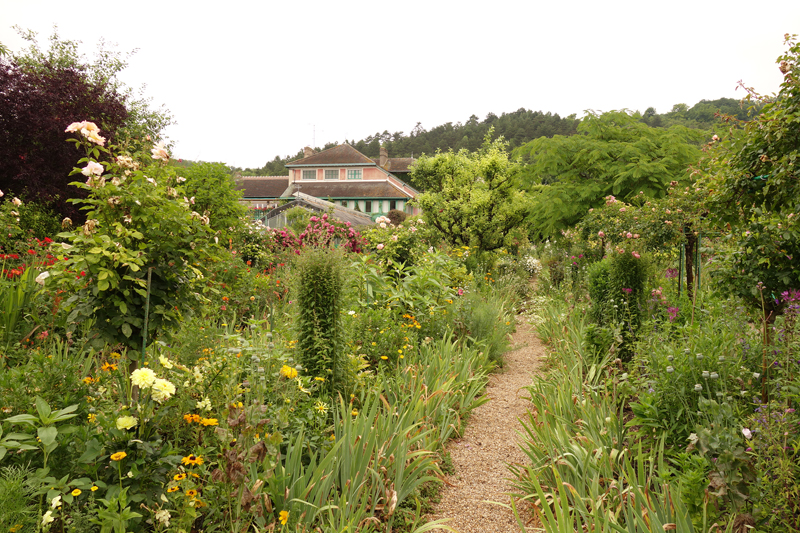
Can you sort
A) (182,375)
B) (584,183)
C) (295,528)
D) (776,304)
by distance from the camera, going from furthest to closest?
(584,183)
(776,304)
(182,375)
(295,528)

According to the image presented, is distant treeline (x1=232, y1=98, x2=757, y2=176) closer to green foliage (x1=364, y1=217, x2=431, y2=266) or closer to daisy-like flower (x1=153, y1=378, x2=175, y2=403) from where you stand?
green foliage (x1=364, y1=217, x2=431, y2=266)

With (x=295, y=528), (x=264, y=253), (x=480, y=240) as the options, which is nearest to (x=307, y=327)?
(x=295, y=528)

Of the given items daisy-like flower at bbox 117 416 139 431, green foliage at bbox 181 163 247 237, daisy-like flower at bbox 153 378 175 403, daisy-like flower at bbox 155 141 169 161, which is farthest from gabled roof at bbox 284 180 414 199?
daisy-like flower at bbox 117 416 139 431

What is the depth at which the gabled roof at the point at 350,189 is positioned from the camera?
39625 mm

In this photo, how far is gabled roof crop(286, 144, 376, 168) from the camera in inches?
1662

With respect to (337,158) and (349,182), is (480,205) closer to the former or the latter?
(349,182)

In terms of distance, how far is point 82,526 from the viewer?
75.3 inches

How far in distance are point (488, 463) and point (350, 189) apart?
38.5 meters

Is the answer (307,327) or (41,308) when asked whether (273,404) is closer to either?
(307,327)

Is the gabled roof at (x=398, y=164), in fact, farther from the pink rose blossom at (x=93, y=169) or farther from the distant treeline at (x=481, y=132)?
the pink rose blossom at (x=93, y=169)

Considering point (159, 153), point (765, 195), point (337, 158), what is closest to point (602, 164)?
point (765, 195)

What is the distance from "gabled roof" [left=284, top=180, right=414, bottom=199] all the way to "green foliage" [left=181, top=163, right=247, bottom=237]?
3183 centimetres

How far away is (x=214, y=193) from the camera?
7398 mm

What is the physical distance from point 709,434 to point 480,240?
32.6 feet
